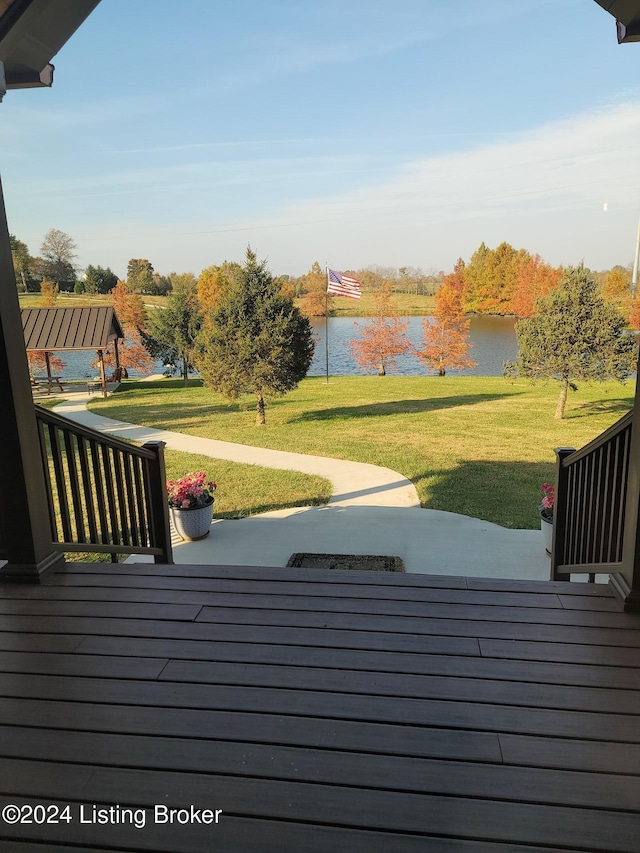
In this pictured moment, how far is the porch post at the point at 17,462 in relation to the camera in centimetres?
235

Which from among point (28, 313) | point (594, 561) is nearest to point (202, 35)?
point (28, 313)

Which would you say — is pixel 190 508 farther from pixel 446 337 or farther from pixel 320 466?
pixel 446 337

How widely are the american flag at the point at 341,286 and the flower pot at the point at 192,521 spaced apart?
1617 cm

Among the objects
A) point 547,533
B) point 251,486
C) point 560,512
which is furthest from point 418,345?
point 560,512

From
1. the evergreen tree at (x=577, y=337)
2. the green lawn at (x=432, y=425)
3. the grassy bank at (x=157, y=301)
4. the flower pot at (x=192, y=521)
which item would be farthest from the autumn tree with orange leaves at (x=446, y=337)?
the flower pot at (x=192, y=521)

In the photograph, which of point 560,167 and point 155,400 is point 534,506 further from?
point 560,167

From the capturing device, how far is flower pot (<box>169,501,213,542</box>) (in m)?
5.53

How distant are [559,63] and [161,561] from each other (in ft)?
76.2

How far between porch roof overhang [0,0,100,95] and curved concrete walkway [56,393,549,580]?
3.80m

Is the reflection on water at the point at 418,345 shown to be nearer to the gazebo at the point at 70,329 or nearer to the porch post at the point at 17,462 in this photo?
the gazebo at the point at 70,329

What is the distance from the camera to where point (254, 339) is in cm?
1312

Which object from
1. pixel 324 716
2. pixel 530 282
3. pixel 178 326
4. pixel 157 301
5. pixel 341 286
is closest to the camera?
pixel 324 716

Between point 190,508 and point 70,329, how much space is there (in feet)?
53.5

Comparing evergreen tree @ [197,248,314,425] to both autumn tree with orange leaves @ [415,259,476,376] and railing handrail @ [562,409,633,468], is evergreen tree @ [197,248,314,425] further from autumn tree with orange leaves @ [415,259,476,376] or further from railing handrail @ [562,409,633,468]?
autumn tree with orange leaves @ [415,259,476,376]
